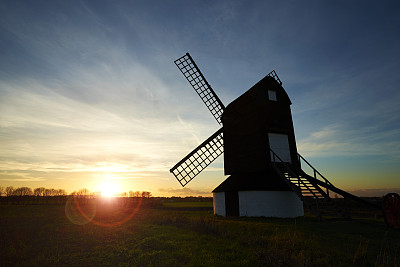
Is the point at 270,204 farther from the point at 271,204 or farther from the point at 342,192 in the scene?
the point at 342,192

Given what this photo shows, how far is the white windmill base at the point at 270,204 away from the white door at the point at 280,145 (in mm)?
3150

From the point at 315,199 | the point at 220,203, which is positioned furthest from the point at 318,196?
the point at 220,203

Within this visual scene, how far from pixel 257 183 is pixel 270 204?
1.80m

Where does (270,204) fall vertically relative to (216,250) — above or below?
above

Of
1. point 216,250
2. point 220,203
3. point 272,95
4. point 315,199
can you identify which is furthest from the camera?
point 220,203

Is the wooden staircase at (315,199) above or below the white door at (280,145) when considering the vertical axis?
below

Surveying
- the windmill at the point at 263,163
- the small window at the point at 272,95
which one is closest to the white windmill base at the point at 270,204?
the windmill at the point at 263,163

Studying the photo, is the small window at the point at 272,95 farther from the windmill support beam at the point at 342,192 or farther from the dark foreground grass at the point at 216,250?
the dark foreground grass at the point at 216,250

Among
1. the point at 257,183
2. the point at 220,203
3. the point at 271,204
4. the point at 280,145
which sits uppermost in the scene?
the point at 280,145

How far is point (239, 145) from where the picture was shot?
1938 cm

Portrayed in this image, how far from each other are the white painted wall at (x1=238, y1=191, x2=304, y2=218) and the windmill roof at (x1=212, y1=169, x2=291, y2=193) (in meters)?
0.41

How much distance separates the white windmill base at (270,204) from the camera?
51.9ft

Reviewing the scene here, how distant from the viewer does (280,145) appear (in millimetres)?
17922

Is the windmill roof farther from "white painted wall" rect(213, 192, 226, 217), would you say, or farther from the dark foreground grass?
the dark foreground grass
